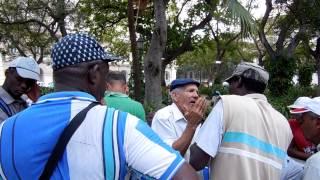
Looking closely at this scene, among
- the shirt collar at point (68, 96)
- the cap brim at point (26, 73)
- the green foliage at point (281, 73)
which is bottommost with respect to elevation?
the green foliage at point (281, 73)

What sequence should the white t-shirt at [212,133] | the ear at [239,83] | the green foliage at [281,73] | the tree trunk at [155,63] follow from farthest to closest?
the green foliage at [281,73], the tree trunk at [155,63], the ear at [239,83], the white t-shirt at [212,133]

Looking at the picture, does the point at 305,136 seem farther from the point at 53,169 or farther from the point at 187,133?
the point at 53,169

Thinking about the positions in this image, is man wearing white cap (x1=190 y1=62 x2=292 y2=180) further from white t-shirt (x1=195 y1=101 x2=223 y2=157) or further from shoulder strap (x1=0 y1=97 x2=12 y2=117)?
shoulder strap (x1=0 y1=97 x2=12 y2=117)

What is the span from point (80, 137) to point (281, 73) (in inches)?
701

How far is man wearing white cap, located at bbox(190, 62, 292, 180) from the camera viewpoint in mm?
2439

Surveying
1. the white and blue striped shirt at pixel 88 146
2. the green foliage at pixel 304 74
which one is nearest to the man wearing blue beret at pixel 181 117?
the white and blue striped shirt at pixel 88 146

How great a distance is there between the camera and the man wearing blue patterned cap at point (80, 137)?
1.40m

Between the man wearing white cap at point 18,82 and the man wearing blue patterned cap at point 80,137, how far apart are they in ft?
5.65

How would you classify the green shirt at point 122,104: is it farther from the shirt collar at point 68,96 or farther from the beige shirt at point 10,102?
the shirt collar at point 68,96

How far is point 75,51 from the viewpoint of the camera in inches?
60.7

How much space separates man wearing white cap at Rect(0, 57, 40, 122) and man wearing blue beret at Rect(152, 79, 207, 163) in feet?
3.29

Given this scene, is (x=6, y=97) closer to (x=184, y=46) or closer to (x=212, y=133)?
(x=212, y=133)

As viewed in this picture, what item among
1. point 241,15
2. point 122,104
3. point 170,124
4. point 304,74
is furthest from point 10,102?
point 304,74

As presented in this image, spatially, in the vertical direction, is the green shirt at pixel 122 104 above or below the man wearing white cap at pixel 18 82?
below
